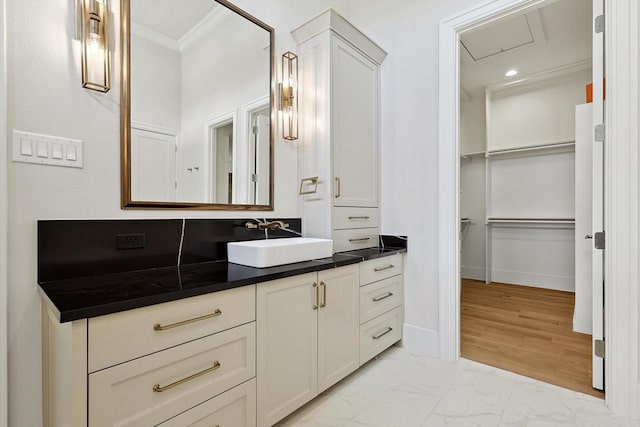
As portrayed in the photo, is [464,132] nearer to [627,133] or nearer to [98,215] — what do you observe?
[627,133]

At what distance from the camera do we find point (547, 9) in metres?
2.74

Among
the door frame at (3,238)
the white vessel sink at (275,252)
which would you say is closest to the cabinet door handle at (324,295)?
the white vessel sink at (275,252)

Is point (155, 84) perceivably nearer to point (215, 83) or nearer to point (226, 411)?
point (215, 83)

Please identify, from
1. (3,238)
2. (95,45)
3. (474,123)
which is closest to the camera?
(3,238)

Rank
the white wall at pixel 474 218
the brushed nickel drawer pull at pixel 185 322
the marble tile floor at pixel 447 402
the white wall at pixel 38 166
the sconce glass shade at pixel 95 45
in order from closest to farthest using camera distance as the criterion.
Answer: the brushed nickel drawer pull at pixel 185 322
the white wall at pixel 38 166
the sconce glass shade at pixel 95 45
the marble tile floor at pixel 447 402
the white wall at pixel 474 218

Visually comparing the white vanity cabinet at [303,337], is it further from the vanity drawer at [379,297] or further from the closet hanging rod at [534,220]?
the closet hanging rod at [534,220]

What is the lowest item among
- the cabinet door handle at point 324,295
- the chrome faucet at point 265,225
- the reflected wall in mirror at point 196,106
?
the cabinet door handle at point 324,295

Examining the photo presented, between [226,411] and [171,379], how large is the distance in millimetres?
307

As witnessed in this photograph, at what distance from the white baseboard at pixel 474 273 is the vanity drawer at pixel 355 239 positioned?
117 inches

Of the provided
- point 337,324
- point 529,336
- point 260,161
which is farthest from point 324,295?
point 529,336

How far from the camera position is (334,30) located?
2129 millimetres

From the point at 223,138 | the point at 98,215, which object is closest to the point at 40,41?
the point at 98,215

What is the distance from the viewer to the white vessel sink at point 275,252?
1554 millimetres

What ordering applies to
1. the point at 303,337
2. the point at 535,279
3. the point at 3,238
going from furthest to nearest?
the point at 535,279, the point at 303,337, the point at 3,238
